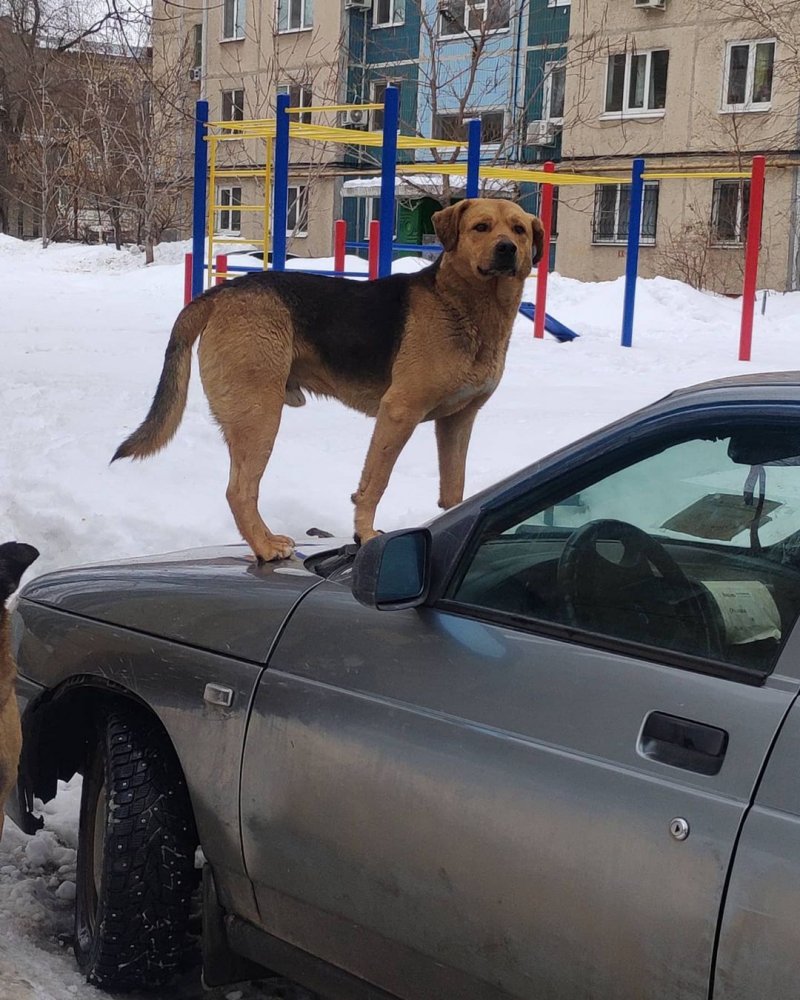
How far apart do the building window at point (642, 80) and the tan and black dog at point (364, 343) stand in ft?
98.7

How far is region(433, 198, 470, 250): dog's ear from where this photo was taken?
596cm

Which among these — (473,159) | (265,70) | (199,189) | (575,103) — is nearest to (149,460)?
(473,159)

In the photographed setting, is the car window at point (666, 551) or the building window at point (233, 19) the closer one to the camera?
the car window at point (666, 551)

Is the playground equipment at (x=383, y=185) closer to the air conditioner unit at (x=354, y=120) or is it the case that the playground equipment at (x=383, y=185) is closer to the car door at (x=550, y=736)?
the car door at (x=550, y=736)

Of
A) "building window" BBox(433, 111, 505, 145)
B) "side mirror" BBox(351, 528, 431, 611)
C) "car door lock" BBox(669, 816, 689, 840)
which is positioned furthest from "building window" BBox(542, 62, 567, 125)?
"car door lock" BBox(669, 816, 689, 840)

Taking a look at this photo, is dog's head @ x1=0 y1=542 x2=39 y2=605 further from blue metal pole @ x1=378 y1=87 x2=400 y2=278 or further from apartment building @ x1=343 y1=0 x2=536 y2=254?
apartment building @ x1=343 y1=0 x2=536 y2=254

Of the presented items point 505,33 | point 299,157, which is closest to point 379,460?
point 505,33

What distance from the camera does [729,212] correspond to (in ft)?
106

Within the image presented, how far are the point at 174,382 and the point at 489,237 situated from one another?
5.05 ft

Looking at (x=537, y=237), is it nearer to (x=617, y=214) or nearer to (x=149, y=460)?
(x=149, y=460)

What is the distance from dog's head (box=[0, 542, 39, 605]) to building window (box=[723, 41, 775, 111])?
31.4 metres

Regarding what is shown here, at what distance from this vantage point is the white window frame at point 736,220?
31.4 meters

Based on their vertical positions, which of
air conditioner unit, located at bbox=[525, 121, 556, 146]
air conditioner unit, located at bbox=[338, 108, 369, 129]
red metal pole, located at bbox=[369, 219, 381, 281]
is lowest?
red metal pole, located at bbox=[369, 219, 381, 281]

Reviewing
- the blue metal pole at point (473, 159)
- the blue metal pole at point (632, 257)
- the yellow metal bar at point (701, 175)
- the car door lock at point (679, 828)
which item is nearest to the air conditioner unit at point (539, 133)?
the yellow metal bar at point (701, 175)
